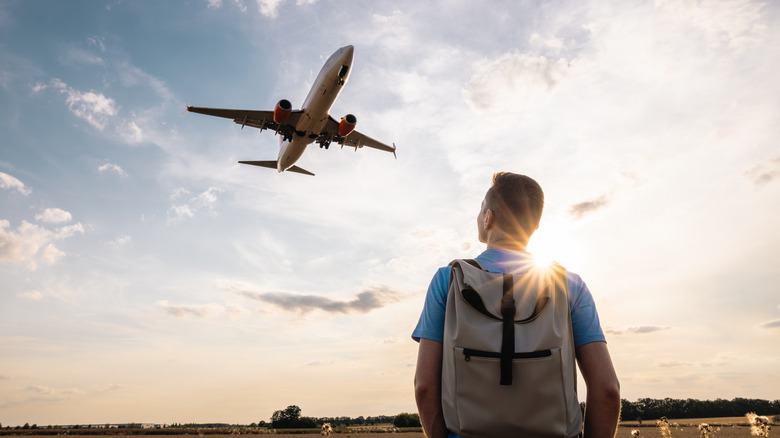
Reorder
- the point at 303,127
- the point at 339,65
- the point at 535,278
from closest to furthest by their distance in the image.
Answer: the point at 535,278 → the point at 339,65 → the point at 303,127

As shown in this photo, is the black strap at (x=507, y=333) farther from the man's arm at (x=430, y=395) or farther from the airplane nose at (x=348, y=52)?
the airplane nose at (x=348, y=52)

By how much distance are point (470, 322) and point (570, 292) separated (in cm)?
88

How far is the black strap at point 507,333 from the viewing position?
2.50m

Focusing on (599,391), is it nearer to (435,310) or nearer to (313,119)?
(435,310)

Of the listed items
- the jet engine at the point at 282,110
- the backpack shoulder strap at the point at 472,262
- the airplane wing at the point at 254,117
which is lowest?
the backpack shoulder strap at the point at 472,262

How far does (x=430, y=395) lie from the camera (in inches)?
108

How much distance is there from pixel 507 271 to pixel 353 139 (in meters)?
40.6

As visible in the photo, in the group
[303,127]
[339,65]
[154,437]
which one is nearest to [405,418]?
[154,437]

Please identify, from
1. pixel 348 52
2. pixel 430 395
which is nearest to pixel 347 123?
pixel 348 52

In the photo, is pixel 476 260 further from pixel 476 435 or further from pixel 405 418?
pixel 405 418

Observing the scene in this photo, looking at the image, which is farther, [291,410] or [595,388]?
[291,410]

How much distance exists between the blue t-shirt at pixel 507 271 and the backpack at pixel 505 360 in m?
0.20

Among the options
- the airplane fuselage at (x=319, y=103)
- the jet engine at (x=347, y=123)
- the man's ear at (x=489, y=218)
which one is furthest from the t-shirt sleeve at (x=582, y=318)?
the jet engine at (x=347, y=123)

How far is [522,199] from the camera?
3.18 meters
